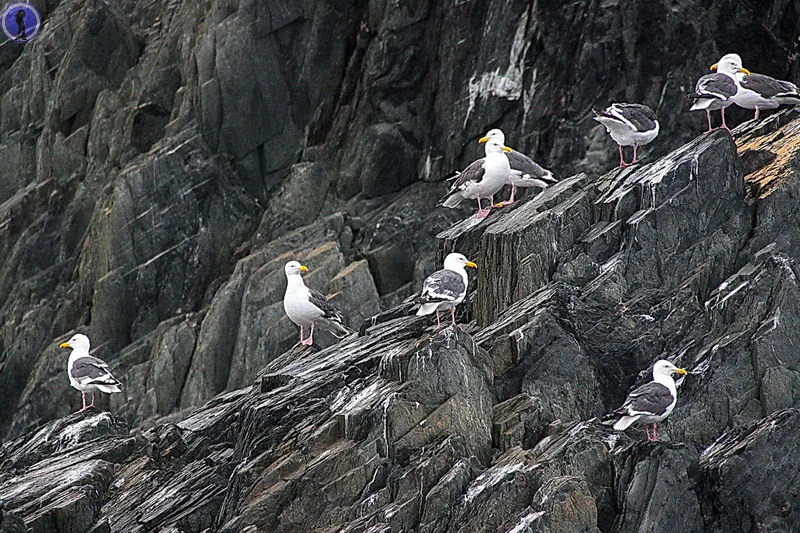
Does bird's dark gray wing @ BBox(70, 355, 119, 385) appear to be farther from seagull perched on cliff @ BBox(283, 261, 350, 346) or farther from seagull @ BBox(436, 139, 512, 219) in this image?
seagull @ BBox(436, 139, 512, 219)

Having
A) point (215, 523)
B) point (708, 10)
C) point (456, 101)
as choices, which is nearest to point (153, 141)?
point (456, 101)

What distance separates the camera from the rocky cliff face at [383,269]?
808 inches

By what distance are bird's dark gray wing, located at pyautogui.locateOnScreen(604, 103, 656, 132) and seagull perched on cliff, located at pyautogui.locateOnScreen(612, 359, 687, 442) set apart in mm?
6598

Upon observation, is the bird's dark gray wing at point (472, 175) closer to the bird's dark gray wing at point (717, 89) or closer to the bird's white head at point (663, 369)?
the bird's dark gray wing at point (717, 89)

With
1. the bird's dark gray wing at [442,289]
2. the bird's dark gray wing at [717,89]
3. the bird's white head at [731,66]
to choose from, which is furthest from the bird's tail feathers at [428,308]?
the bird's white head at [731,66]

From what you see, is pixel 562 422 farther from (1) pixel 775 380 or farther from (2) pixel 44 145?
(2) pixel 44 145

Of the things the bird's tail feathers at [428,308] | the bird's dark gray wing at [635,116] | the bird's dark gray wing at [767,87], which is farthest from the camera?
the bird's dark gray wing at [635,116]

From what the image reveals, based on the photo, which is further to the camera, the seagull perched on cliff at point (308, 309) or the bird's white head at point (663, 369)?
the seagull perched on cliff at point (308, 309)

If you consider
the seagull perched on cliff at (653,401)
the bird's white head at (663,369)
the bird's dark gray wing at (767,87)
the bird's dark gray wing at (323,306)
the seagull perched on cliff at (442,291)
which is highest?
the bird's dark gray wing at (767,87)

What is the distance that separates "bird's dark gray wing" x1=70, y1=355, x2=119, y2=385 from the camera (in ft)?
100

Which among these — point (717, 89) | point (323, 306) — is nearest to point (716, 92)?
point (717, 89)

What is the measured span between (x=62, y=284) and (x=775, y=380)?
1284 inches

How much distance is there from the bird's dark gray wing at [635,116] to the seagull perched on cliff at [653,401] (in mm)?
6598

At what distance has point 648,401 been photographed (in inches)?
807
